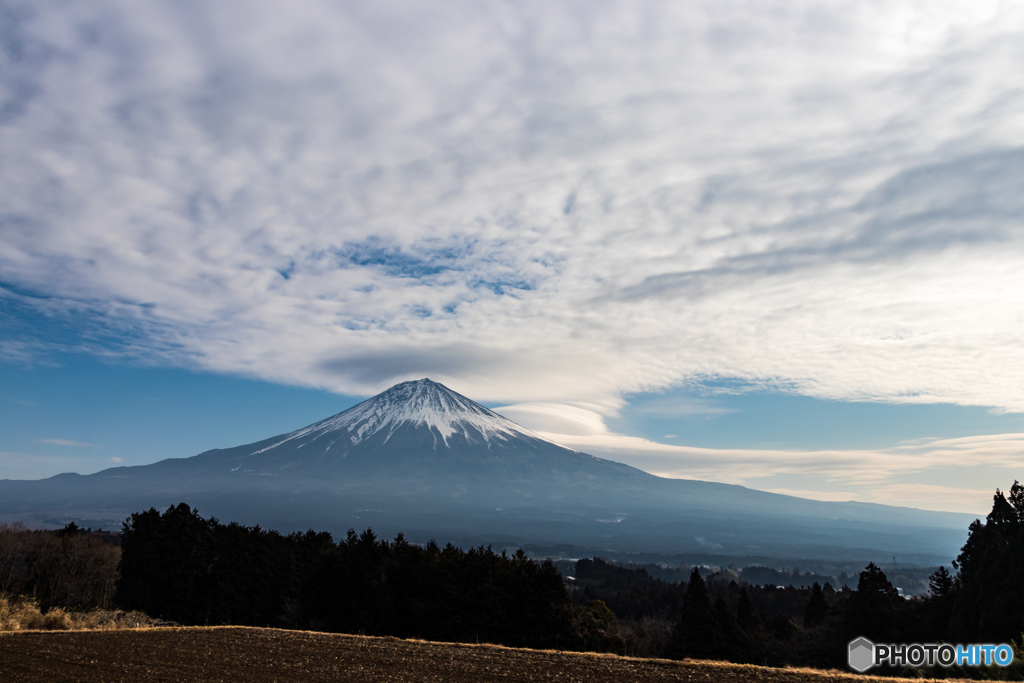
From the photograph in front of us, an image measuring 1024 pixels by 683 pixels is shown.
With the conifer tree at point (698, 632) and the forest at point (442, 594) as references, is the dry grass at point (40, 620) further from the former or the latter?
the conifer tree at point (698, 632)

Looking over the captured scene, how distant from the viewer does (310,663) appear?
1470 centimetres

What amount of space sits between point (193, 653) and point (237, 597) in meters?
31.2

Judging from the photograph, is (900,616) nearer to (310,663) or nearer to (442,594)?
(442,594)

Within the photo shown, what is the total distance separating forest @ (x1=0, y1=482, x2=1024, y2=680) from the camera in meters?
30.5

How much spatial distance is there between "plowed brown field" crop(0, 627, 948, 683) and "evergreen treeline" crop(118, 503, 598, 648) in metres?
14.7

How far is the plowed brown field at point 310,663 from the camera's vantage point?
516 inches

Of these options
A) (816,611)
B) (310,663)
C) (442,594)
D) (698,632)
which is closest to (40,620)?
(310,663)

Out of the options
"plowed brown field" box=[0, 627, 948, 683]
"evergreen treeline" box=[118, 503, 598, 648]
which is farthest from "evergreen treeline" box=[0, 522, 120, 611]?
"plowed brown field" box=[0, 627, 948, 683]

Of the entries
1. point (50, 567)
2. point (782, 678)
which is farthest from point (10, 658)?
point (50, 567)

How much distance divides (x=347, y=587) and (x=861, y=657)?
29.9 m

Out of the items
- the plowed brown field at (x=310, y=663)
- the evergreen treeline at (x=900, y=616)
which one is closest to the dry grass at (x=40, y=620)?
the plowed brown field at (x=310, y=663)

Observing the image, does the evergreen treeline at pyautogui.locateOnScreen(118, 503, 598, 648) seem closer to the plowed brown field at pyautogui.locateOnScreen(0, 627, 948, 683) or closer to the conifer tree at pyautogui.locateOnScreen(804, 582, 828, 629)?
the plowed brown field at pyautogui.locateOnScreen(0, 627, 948, 683)

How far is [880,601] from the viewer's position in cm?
3456

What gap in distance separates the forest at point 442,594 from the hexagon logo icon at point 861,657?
4206 mm
